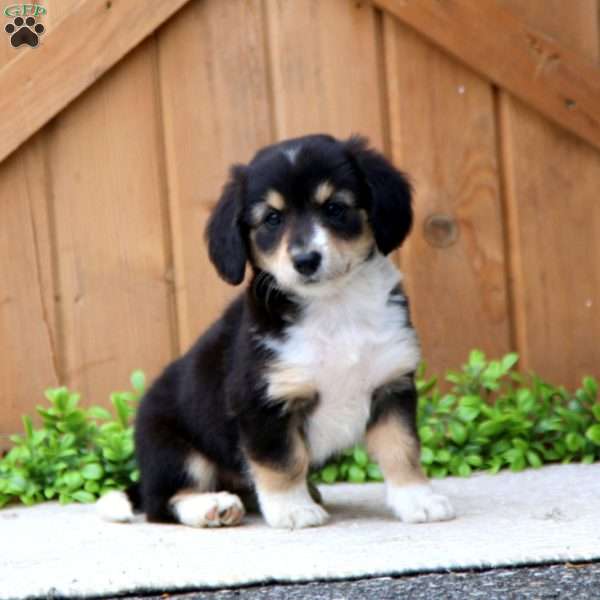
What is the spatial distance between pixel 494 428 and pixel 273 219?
1.62 m

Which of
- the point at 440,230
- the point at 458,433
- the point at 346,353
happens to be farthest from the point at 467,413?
the point at 346,353

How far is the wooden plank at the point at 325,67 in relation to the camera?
18.1 ft

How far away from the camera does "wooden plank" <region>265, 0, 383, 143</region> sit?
5531 mm

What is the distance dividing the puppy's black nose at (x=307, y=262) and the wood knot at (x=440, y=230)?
1.72 meters

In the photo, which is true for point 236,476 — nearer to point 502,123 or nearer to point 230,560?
point 230,560

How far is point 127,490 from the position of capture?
4.79 m

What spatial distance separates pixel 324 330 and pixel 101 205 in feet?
5.93

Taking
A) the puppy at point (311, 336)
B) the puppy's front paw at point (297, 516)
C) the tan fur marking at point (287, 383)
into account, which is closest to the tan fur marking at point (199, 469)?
the puppy at point (311, 336)

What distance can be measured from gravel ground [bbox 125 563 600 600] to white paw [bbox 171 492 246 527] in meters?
0.88

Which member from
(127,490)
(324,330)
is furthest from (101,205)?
(324,330)

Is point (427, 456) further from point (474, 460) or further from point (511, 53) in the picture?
point (511, 53)

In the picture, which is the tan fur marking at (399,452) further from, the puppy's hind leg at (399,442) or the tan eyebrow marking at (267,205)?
the tan eyebrow marking at (267,205)

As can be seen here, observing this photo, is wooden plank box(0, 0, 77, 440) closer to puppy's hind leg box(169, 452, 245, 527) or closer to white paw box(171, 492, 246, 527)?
puppy's hind leg box(169, 452, 245, 527)

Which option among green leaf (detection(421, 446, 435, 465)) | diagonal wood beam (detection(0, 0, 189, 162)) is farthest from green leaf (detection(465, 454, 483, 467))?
diagonal wood beam (detection(0, 0, 189, 162))
